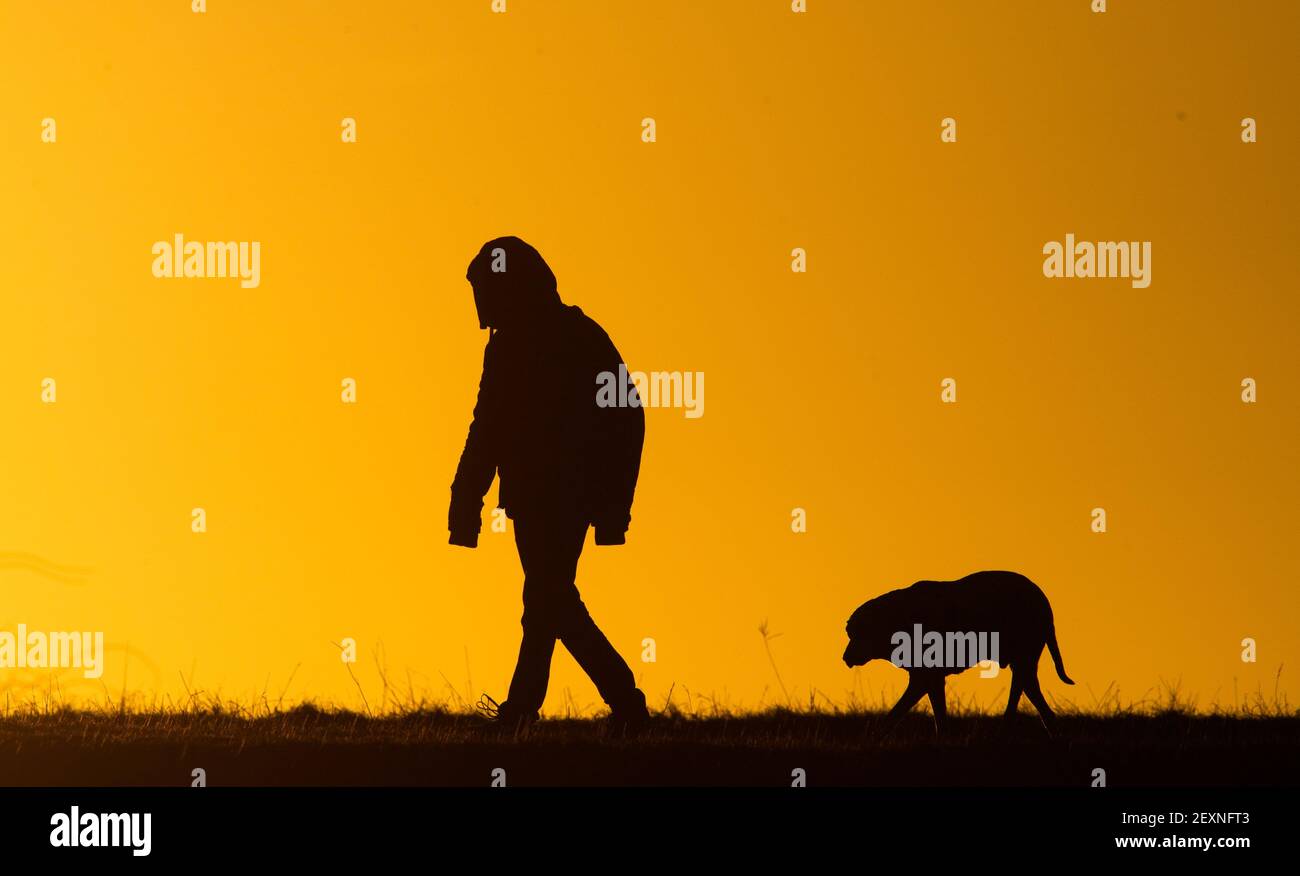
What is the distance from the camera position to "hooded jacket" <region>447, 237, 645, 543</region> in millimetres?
12523

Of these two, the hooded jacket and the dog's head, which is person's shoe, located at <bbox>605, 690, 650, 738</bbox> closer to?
the hooded jacket

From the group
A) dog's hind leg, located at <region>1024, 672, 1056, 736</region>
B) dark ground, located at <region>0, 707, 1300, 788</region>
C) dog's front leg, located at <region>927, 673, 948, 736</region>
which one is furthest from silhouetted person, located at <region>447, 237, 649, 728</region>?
dog's hind leg, located at <region>1024, 672, 1056, 736</region>

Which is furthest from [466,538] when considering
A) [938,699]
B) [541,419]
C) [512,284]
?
[938,699]

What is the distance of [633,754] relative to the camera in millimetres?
11500

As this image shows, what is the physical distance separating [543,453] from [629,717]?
183cm

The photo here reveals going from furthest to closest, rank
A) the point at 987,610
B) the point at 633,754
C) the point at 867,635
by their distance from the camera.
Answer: the point at 867,635 → the point at 987,610 → the point at 633,754

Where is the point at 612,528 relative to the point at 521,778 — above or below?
above

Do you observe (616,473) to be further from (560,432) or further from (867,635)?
(867,635)
